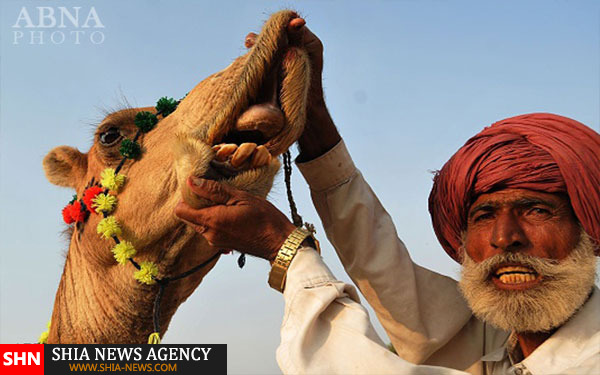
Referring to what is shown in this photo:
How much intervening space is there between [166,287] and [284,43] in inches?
52.7

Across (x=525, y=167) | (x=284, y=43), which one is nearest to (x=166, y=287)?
(x=284, y=43)

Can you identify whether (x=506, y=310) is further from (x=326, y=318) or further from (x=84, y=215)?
(x=84, y=215)

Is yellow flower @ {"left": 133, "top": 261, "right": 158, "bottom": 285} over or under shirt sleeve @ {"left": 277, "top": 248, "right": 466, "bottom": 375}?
over

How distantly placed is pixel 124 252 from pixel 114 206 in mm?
269

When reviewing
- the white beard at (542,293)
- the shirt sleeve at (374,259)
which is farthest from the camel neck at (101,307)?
the white beard at (542,293)

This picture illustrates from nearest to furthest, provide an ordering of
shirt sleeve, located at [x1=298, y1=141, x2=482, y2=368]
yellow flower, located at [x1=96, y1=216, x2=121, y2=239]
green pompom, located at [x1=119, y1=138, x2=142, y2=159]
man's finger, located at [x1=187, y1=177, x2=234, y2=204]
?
man's finger, located at [x1=187, y1=177, x2=234, y2=204] → yellow flower, located at [x1=96, y1=216, x2=121, y2=239] → green pompom, located at [x1=119, y1=138, x2=142, y2=159] → shirt sleeve, located at [x1=298, y1=141, x2=482, y2=368]

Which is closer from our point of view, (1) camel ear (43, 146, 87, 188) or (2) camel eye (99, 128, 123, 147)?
(2) camel eye (99, 128, 123, 147)

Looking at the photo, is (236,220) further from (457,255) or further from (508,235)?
(457,255)

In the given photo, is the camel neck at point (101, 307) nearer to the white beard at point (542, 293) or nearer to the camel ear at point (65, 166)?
the camel ear at point (65, 166)

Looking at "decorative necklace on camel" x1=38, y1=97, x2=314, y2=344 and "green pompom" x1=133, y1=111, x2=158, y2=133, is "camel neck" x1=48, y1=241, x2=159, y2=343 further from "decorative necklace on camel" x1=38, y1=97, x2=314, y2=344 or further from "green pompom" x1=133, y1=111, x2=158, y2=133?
"green pompom" x1=133, y1=111, x2=158, y2=133

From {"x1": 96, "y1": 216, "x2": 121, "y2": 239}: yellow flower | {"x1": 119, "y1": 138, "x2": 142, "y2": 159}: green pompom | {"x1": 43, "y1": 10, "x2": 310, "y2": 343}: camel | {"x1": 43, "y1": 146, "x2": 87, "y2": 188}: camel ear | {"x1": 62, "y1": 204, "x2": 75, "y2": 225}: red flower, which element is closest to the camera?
{"x1": 43, "y1": 10, "x2": 310, "y2": 343}: camel

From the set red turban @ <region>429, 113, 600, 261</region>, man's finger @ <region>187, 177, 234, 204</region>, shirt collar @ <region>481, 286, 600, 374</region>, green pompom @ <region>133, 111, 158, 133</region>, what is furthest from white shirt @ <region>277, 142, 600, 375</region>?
man's finger @ <region>187, 177, 234, 204</region>

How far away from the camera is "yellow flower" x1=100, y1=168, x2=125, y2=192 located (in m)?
3.04

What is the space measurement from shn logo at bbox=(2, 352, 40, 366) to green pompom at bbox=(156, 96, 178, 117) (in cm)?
154
